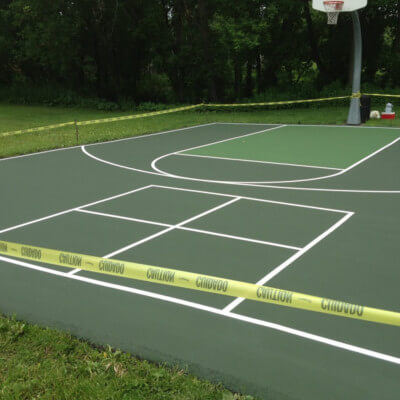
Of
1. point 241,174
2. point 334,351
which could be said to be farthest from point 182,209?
point 334,351

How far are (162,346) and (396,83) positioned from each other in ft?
92.4

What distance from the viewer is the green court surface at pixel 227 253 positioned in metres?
4.60

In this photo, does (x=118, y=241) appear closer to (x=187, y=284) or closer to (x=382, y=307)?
(x=187, y=284)

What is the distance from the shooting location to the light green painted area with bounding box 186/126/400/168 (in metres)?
14.1

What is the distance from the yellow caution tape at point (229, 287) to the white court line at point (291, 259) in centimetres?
105

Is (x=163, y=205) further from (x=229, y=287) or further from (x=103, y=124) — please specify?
(x=103, y=124)

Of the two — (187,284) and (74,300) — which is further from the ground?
(187,284)

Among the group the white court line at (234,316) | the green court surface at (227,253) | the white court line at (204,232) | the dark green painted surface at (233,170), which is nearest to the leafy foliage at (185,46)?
the dark green painted surface at (233,170)

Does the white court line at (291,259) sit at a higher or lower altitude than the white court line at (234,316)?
higher

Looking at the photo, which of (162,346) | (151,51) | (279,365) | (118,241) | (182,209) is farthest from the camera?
(151,51)

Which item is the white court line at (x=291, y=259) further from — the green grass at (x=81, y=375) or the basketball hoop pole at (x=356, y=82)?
the basketball hoop pole at (x=356, y=82)

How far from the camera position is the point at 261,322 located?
5188 millimetres

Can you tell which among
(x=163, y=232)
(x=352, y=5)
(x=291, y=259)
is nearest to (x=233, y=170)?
(x=163, y=232)

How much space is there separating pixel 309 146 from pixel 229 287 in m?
12.3
